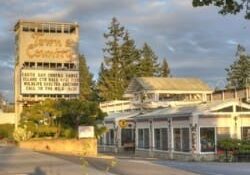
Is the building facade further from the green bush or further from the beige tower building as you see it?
the green bush

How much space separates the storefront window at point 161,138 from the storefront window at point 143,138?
6.66ft

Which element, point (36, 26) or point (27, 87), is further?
point (36, 26)

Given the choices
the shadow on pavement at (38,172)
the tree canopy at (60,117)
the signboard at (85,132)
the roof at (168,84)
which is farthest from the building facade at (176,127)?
the shadow on pavement at (38,172)

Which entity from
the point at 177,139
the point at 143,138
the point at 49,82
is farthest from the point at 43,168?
the point at 49,82

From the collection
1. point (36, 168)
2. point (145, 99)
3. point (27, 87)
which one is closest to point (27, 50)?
point (27, 87)

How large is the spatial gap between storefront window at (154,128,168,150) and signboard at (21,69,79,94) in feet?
56.5

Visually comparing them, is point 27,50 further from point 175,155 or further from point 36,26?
point 175,155

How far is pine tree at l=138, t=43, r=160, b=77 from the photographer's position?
3947 inches

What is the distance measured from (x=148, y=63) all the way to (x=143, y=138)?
46.1m

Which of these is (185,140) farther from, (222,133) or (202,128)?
(222,133)

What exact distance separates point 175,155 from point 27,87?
22.7 metres

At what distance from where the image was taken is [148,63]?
101500 millimetres

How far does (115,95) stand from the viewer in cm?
9650

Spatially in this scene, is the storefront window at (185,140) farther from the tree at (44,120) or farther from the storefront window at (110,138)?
the storefront window at (110,138)
